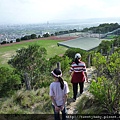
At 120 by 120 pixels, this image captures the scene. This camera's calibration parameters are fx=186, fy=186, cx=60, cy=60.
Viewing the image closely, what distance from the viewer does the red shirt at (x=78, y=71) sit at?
15.1ft

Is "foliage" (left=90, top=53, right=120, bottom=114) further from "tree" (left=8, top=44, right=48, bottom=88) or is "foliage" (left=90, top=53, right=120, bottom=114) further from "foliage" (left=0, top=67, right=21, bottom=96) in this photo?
"tree" (left=8, top=44, right=48, bottom=88)

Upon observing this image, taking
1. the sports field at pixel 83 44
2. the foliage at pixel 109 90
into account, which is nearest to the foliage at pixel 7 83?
the foliage at pixel 109 90

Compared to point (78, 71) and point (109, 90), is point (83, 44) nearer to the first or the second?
point (78, 71)

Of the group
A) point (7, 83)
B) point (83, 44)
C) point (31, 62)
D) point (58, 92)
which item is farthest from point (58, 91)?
point (83, 44)

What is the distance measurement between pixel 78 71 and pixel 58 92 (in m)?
1.54

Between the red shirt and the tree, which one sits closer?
the red shirt

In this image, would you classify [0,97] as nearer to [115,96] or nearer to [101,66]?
[101,66]

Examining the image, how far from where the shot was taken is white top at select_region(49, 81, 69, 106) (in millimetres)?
3201

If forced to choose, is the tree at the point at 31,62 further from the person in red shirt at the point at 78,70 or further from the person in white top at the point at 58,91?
the person in white top at the point at 58,91

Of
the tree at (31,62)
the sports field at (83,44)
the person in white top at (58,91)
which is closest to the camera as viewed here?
the person in white top at (58,91)

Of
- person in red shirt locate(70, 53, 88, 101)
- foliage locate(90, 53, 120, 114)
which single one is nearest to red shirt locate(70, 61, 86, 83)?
person in red shirt locate(70, 53, 88, 101)

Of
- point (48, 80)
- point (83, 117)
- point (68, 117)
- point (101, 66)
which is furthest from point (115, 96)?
point (48, 80)

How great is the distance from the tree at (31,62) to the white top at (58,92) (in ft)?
10.6

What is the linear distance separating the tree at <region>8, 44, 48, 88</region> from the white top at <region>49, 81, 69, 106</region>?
3.22 meters
